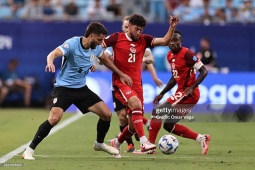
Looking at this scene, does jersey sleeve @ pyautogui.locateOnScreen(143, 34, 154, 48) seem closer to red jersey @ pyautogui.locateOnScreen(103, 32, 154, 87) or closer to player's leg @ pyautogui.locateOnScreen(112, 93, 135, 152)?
red jersey @ pyautogui.locateOnScreen(103, 32, 154, 87)

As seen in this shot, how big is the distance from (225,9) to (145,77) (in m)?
4.89

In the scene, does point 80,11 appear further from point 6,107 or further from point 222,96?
point 222,96

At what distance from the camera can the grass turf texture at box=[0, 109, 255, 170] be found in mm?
11297

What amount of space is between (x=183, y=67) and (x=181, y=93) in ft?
1.56

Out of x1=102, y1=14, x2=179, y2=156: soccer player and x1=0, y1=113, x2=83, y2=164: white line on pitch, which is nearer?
x1=0, y1=113, x2=83, y2=164: white line on pitch

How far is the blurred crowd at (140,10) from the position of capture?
88.0 ft

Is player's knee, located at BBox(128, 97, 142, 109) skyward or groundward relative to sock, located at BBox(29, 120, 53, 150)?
skyward

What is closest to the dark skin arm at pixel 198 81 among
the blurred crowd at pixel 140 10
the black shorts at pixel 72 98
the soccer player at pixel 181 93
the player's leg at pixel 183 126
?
the soccer player at pixel 181 93

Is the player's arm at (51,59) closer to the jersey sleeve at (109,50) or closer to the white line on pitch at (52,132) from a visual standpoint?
the white line on pitch at (52,132)

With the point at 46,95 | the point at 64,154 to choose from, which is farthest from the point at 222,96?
the point at 64,154

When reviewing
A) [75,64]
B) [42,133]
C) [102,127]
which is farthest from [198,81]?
[42,133]

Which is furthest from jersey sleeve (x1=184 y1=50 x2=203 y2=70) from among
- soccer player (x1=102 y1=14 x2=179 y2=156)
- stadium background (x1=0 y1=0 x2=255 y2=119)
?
stadium background (x1=0 y1=0 x2=255 y2=119)

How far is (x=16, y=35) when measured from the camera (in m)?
26.9

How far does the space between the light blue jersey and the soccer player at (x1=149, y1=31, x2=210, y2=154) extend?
2.04 metres
